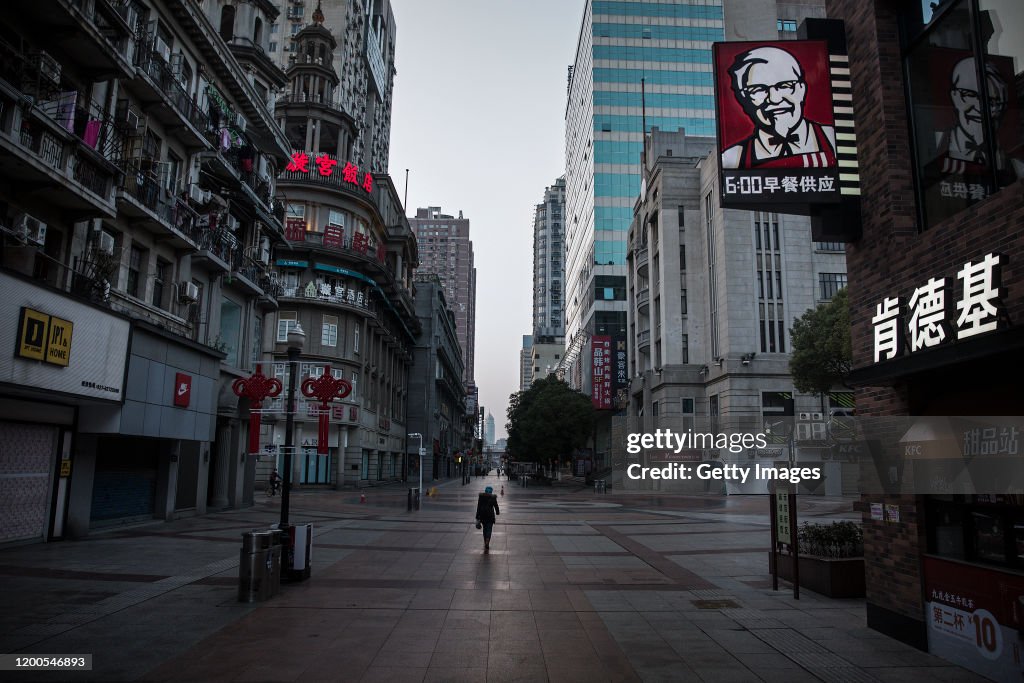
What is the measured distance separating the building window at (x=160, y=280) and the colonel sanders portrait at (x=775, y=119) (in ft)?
65.6

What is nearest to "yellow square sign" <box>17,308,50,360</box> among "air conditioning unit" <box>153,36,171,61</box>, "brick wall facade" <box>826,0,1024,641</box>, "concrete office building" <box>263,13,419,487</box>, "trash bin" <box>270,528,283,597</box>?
"trash bin" <box>270,528,283,597</box>

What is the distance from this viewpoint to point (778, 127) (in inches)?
388

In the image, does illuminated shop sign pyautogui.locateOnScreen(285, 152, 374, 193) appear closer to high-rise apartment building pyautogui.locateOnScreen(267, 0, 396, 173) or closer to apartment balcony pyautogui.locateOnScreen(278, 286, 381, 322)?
high-rise apartment building pyautogui.locateOnScreen(267, 0, 396, 173)

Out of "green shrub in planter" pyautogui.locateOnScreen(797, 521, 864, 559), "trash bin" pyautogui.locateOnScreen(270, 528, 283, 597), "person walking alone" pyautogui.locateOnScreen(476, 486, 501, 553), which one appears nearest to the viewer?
"trash bin" pyautogui.locateOnScreen(270, 528, 283, 597)

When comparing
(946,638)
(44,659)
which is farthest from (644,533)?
(44,659)

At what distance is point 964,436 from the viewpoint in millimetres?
7789

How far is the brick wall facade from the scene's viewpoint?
7.79m

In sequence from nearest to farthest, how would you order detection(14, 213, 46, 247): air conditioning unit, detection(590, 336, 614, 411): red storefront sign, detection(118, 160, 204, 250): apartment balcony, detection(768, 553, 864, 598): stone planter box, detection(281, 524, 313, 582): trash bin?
detection(768, 553, 864, 598): stone planter box, detection(281, 524, 313, 582): trash bin, detection(14, 213, 46, 247): air conditioning unit, detection(118, 160, 204, 250): apartment balcony, detection(590, 336, 614, 411): red storefront sign

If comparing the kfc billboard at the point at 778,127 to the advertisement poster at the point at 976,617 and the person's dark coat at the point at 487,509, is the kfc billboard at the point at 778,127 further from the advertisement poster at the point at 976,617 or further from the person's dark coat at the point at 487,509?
the person's dark coat at the point at 487,509

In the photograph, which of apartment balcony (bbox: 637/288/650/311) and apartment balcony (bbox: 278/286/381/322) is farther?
apartment balcony (bbox: 637/288/650/311)

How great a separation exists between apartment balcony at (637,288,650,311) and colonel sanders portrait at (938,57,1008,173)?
2115 inches

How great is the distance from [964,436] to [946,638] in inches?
95.4

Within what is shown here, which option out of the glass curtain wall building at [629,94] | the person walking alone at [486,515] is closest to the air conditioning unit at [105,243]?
the person walking alone at [486,515]

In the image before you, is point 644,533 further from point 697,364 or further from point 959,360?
point 697,364
